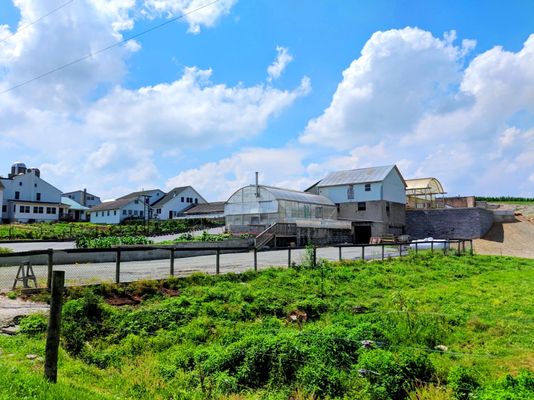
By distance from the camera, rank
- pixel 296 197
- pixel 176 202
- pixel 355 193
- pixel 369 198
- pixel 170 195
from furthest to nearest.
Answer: pixel 170 195 < pixel 176 202 < pixel 355 193 < pixel 369 198 < pixel 296 197

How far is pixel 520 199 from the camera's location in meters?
71.1

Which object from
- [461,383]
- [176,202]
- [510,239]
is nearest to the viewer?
[461,383]

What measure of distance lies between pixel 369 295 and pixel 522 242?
124 feet

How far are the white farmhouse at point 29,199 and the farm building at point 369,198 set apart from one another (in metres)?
43.7

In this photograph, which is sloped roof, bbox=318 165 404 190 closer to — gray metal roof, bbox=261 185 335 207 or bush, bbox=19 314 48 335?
gray metal roof, bbox=261 185 335 207

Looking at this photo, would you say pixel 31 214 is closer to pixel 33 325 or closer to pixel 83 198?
pixel 83 198

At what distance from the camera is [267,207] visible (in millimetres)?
45594

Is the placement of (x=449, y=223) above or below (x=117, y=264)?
above

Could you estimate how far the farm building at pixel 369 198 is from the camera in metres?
49.8

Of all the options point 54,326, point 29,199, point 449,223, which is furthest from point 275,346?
point 29,199

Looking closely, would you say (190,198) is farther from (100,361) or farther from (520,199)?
(100,361)

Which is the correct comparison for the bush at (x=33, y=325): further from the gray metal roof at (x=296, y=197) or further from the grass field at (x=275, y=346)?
the gray metal roof at (x=296, y=197)

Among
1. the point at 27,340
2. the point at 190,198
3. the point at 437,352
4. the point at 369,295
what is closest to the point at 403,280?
the point at 369,295

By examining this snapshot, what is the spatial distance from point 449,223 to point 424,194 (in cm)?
1054
